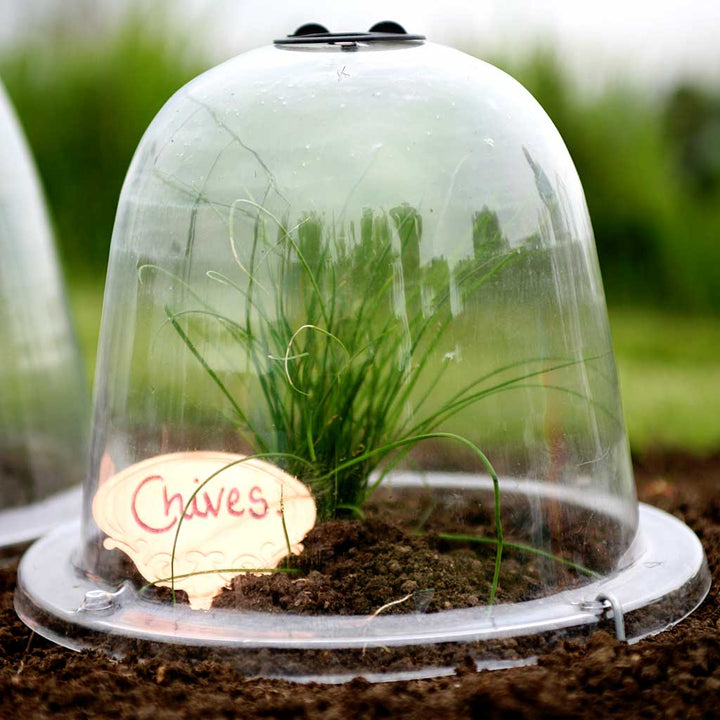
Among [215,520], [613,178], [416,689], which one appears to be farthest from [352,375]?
[613,178]

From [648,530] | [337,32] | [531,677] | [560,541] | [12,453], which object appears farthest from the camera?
[12,453]

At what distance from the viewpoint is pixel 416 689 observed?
1.34 m

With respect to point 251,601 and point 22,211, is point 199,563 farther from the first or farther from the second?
point 22,211

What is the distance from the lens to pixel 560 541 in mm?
1595

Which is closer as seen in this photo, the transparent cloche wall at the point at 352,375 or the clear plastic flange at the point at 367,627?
the clear plastic flange at the point at 367,627

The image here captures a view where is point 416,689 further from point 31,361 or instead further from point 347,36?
point 31,361

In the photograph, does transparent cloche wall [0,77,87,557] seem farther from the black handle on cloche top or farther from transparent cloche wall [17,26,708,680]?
the black handle on cloche top

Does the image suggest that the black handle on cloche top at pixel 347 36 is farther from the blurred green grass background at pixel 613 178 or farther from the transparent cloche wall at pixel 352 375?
the blurred green grass background at pixel 613 178

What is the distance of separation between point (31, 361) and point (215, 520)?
0.99 metres

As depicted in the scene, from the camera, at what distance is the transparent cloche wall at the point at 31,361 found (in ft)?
7.55

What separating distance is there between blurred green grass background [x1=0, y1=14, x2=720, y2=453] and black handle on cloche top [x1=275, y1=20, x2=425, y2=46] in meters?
1.80

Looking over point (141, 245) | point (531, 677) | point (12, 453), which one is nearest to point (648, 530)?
point (531, 677)

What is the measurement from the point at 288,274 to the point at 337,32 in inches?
16.8

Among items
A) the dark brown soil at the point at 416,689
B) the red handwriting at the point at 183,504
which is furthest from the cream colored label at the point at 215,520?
the dark brown soil at the point at 416,689
